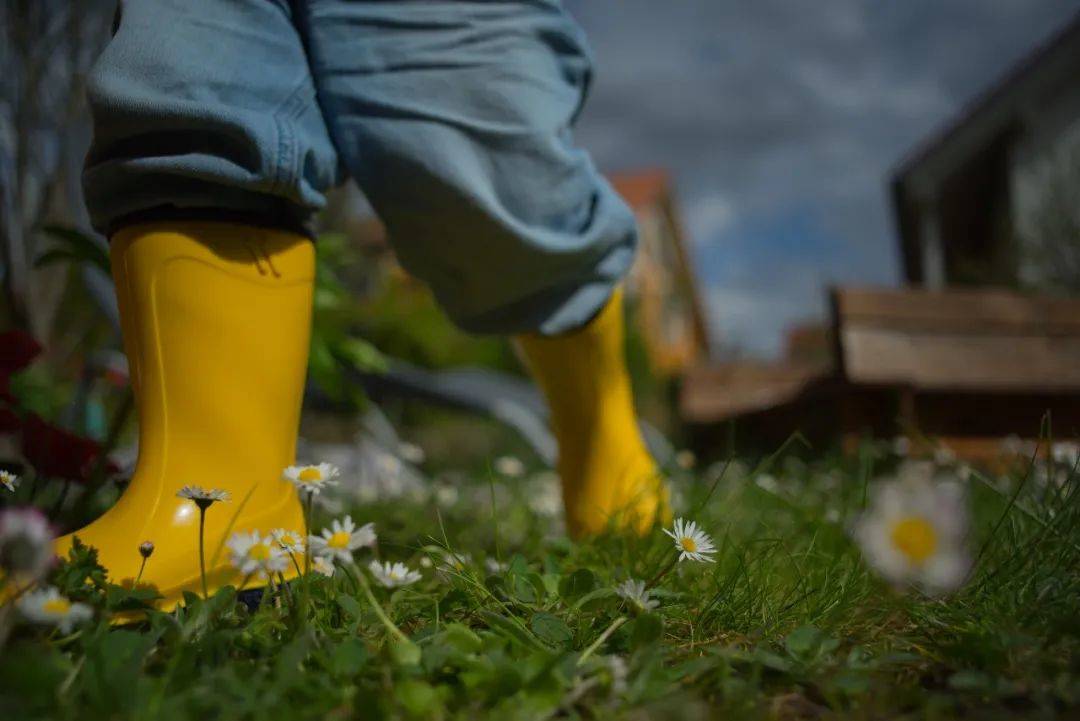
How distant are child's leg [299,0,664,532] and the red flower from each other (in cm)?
52

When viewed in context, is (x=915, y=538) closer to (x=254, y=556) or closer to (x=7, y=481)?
(x=254, y=556)

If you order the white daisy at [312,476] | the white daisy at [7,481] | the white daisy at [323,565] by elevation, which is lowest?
the white daisy at [323,565]

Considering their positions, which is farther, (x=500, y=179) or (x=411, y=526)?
(x=411, y=526)

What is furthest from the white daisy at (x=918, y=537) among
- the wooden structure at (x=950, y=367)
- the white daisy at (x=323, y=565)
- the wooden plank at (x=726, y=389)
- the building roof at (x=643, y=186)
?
the building roof at (x=643, y=186)

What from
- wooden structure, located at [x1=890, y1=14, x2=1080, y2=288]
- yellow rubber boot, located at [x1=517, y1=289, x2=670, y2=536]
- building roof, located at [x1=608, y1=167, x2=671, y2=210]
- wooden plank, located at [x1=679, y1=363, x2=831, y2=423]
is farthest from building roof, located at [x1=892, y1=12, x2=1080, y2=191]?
building roof, located at [x1=608, y1=167, x2=671, y2=210]

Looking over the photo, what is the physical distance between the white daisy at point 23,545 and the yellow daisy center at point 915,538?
2.11 feet

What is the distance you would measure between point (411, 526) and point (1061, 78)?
8685 mm

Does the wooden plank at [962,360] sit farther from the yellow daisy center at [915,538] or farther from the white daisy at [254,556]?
the white daisy at [254,556]

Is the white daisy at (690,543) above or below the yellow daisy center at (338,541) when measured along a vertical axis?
below

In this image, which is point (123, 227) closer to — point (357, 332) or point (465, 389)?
point (465, 389)

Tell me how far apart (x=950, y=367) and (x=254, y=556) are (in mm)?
2702

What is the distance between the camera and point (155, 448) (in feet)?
3.29

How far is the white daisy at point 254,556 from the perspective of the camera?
76 cm

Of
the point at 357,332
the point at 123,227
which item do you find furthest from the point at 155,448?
the point at 357,332
